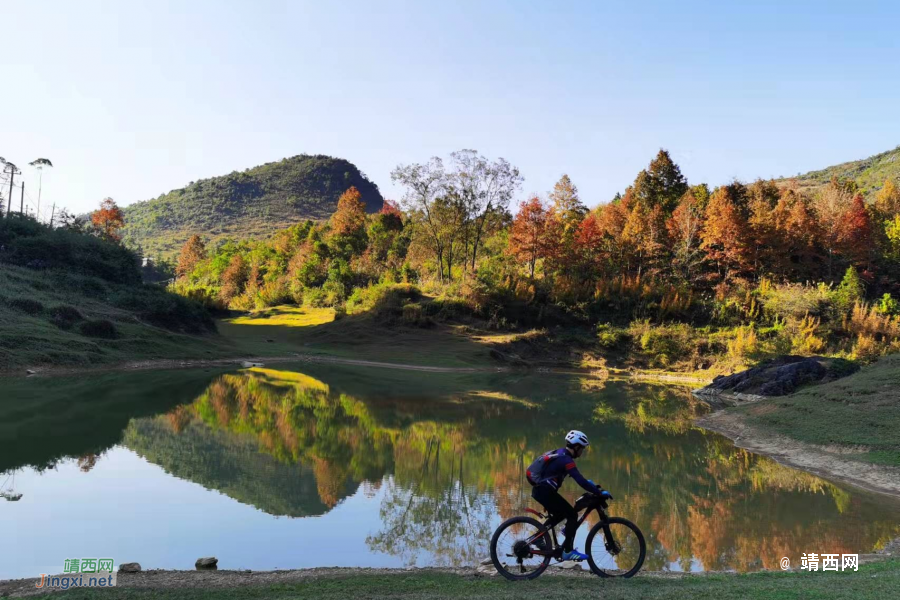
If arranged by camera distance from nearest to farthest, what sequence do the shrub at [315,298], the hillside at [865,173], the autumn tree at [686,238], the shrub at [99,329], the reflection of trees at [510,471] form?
the reflection of trees at [510,471]
the shrub at [99,329]
the autumn tree at [686,238]
the shrub at [315,298]
the hillside at [865,173]

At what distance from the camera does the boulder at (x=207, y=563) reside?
28.0 feet

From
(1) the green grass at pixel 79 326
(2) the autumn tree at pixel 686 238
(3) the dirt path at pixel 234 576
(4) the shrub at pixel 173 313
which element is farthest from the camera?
(2) the autumn tree at pixel 686 238

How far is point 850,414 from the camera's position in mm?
19641

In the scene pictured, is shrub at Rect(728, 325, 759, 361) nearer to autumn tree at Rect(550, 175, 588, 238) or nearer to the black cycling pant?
autumn tree at Rect(550, 175, 588, 238)

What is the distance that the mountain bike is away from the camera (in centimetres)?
755

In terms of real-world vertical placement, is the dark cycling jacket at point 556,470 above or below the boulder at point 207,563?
above

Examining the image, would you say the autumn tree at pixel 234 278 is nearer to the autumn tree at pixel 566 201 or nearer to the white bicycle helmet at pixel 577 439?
the autumn tree at pixel 566 201

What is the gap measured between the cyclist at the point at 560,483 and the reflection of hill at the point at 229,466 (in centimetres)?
589

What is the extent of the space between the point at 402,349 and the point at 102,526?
38591 millimetres

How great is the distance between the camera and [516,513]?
12.0m

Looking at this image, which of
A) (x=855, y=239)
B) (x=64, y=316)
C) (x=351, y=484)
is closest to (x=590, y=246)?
(x=855, y=239)

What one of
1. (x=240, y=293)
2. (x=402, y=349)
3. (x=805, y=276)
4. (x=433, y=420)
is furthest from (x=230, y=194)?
(x=433, y=420)

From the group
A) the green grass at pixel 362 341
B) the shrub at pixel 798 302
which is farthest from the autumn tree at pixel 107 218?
the shrub at pixel 798 302

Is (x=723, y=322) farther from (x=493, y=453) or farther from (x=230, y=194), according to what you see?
(x=230, y=194)
